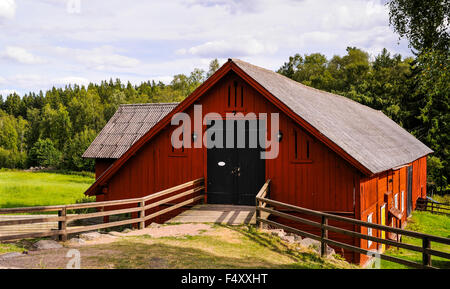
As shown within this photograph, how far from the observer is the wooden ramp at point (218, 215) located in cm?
1222

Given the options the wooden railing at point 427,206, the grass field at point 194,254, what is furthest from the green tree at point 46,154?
the grass field at point 194,254

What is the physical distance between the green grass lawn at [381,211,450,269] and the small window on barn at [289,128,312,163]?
5.24 m

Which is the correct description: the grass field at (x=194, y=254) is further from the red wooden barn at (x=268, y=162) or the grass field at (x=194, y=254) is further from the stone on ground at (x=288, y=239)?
the red wooden barn at (x=268, y=162)

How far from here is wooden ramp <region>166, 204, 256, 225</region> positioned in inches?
481

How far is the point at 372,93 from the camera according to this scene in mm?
46844

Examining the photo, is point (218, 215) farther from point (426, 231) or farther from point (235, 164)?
point (426, 231)

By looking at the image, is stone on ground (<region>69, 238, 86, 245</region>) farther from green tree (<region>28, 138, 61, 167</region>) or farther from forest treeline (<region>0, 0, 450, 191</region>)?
green tree (<region>28, 138, 61, 167</region>)

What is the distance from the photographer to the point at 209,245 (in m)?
9.59

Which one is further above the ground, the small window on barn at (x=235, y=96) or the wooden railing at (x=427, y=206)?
the small window on barn at (x=235, y=96)

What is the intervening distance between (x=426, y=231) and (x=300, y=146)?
12267mm

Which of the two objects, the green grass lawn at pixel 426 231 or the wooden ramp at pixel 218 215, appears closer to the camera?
the wooden ramp at pixel 218 215

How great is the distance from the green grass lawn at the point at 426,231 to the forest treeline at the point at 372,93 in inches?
262
